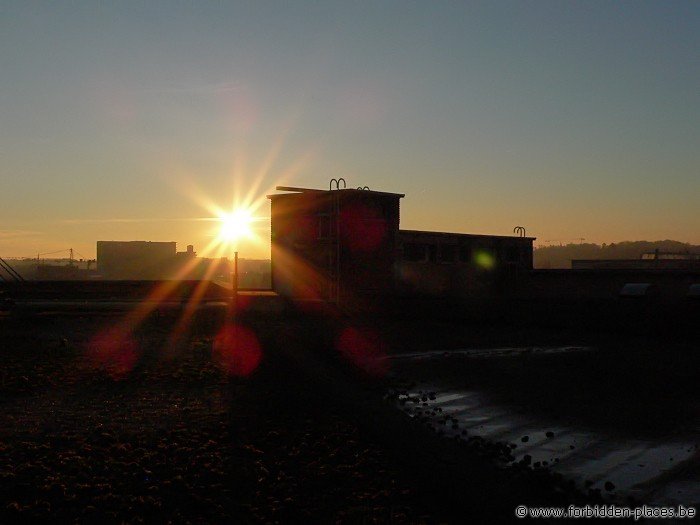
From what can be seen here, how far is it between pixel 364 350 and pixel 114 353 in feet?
28.2

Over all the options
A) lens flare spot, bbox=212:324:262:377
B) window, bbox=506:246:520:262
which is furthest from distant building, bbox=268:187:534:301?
window, bbox=506:246:520:262

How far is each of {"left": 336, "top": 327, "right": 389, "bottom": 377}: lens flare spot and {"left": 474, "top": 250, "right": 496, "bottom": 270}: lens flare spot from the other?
1095 inches

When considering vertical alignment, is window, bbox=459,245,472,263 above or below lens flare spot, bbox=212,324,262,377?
above

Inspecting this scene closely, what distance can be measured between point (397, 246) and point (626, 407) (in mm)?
31505

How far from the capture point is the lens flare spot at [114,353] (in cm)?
2038

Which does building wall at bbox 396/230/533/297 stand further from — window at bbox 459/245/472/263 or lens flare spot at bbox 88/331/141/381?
lens flare spot at bbox 88/331/141/381

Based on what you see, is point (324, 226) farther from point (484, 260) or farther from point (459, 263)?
point (484, 260)

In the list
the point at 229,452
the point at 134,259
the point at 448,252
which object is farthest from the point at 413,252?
the point at 134,259

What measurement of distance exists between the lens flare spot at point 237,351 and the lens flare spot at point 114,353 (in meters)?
2.71

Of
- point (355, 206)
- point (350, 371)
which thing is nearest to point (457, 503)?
Result: point (350, 371)

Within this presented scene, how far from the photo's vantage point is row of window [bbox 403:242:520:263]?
51812 millimetres

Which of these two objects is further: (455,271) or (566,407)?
(455,271)

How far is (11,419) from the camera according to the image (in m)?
→ 13.8

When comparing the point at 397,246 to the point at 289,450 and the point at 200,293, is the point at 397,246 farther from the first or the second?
the point at 289,450
